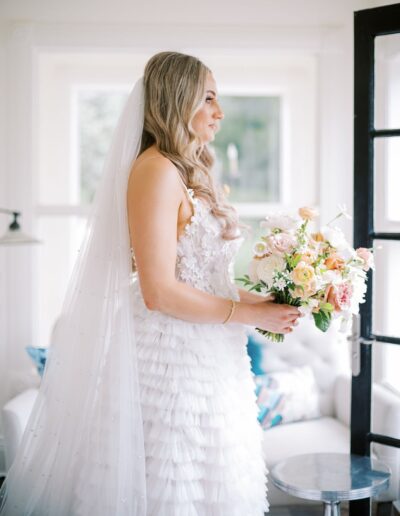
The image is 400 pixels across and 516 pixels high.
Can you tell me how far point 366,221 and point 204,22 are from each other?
5.46 ft

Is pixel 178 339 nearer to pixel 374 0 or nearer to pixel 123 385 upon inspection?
pixel 123 385

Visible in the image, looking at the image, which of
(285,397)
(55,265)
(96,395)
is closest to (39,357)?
(285,397)

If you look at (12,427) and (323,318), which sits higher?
(323,318)

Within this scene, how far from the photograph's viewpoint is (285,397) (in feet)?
10.8

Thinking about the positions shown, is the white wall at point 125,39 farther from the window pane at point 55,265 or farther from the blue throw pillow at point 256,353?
the blue throw pillow at point 256,353

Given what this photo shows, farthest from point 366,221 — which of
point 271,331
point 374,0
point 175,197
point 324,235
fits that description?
point 374,0

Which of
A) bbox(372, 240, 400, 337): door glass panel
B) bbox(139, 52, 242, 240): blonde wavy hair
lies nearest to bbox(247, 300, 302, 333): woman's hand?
bbox(139, 52, 242, 240): blonde wavy hair

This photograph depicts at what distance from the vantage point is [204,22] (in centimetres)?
368

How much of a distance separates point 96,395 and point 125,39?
2316mm

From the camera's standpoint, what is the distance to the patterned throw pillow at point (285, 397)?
10.7ft

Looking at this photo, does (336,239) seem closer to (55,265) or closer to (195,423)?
(195,423)

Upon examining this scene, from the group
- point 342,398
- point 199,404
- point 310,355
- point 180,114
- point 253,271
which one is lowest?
point 342,398

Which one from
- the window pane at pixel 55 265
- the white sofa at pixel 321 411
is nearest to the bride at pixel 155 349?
the white sofa at pixel 321 411

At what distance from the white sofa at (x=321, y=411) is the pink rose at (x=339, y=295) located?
86 centimetres
